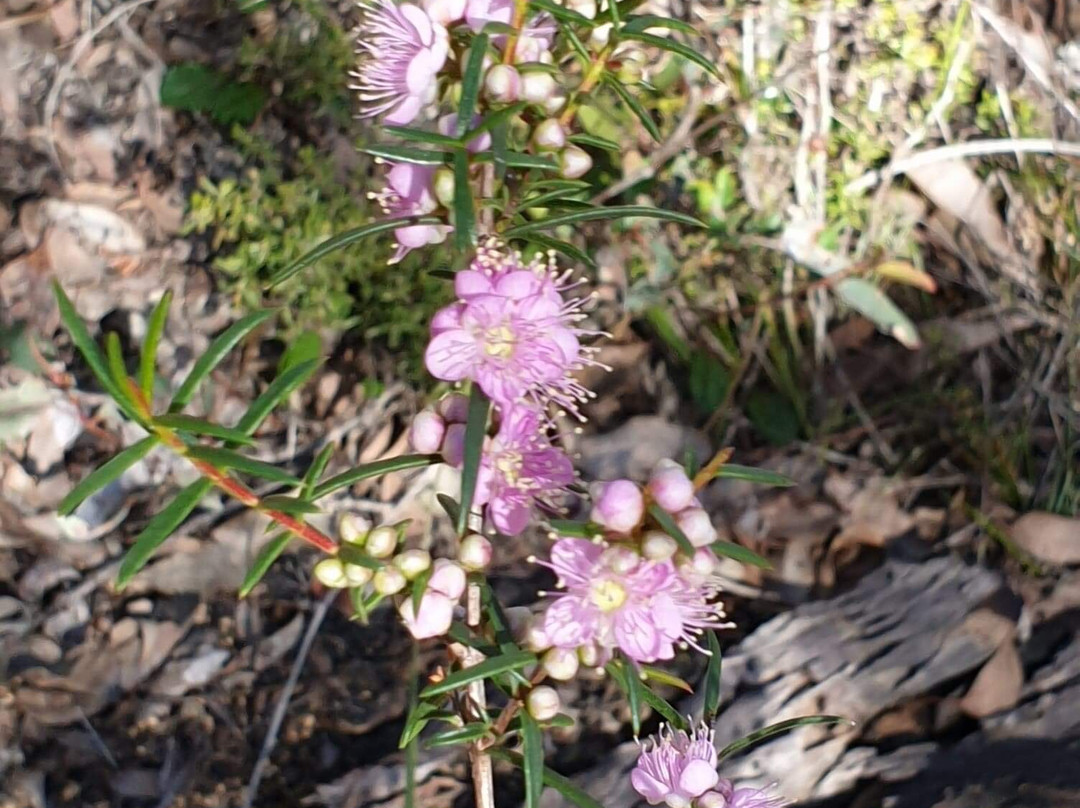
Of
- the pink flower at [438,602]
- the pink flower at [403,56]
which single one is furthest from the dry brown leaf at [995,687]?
the pink flower at [403,56]

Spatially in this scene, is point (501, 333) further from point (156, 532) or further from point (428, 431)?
point (156, 532)

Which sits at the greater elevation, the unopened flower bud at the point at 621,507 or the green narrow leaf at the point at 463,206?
the green narrow leaf at the point at 463,206

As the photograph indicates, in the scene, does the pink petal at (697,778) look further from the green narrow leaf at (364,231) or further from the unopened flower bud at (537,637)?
the green narrow leaf at (364,231)

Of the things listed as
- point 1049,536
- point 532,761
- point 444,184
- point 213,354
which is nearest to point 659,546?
point 532,761

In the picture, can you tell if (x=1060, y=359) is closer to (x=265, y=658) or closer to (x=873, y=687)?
(x=873, y=687)

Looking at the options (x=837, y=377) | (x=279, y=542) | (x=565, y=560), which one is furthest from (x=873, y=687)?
(x=279, y=542)

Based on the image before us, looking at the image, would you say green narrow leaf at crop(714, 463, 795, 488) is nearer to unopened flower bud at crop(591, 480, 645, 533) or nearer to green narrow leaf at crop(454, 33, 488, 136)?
unopened flower bud at crop(591, 480, 645, 533)

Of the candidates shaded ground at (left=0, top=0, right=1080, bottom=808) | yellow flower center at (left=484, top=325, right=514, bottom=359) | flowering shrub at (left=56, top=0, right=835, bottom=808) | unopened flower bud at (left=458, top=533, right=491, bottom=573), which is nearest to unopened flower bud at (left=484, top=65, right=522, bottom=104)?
flowering shrub at (left=56, top=0, right=835, bottom=808)
